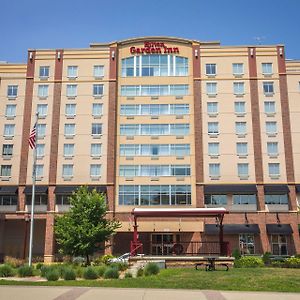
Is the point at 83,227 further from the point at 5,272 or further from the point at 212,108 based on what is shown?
the point at 212,108

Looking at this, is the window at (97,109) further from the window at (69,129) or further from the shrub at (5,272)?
the shrub at (5,272)

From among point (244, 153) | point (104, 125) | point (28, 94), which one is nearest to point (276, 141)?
point (244, 153)

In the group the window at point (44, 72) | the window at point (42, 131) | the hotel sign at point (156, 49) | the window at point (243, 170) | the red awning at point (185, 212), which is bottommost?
the red awning at point (185, 212)

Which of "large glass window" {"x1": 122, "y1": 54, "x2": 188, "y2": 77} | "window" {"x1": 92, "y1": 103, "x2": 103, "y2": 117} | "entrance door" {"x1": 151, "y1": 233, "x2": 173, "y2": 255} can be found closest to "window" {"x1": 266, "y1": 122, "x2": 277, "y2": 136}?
"large glass window" {"x1": 122, "y1": 54, "x2": 188, "y2": 77}

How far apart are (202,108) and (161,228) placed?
16.1 metres

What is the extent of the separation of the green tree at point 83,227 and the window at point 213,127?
769 inches

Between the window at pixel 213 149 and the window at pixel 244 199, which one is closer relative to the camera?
the window at pixel 244 199

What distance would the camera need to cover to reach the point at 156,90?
5553 centimetres

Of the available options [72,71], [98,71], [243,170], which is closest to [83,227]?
[243,170]

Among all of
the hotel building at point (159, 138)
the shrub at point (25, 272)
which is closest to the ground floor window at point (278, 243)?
the hotel building at point (159, 138)

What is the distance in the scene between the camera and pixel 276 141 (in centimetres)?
5259

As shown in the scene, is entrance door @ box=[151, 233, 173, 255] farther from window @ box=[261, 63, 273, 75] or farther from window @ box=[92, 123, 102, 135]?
window @ box=[261, 63, 273, 75]

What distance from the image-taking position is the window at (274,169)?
169 feet

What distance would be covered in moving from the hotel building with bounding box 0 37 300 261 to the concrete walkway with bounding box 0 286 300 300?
106 feet
